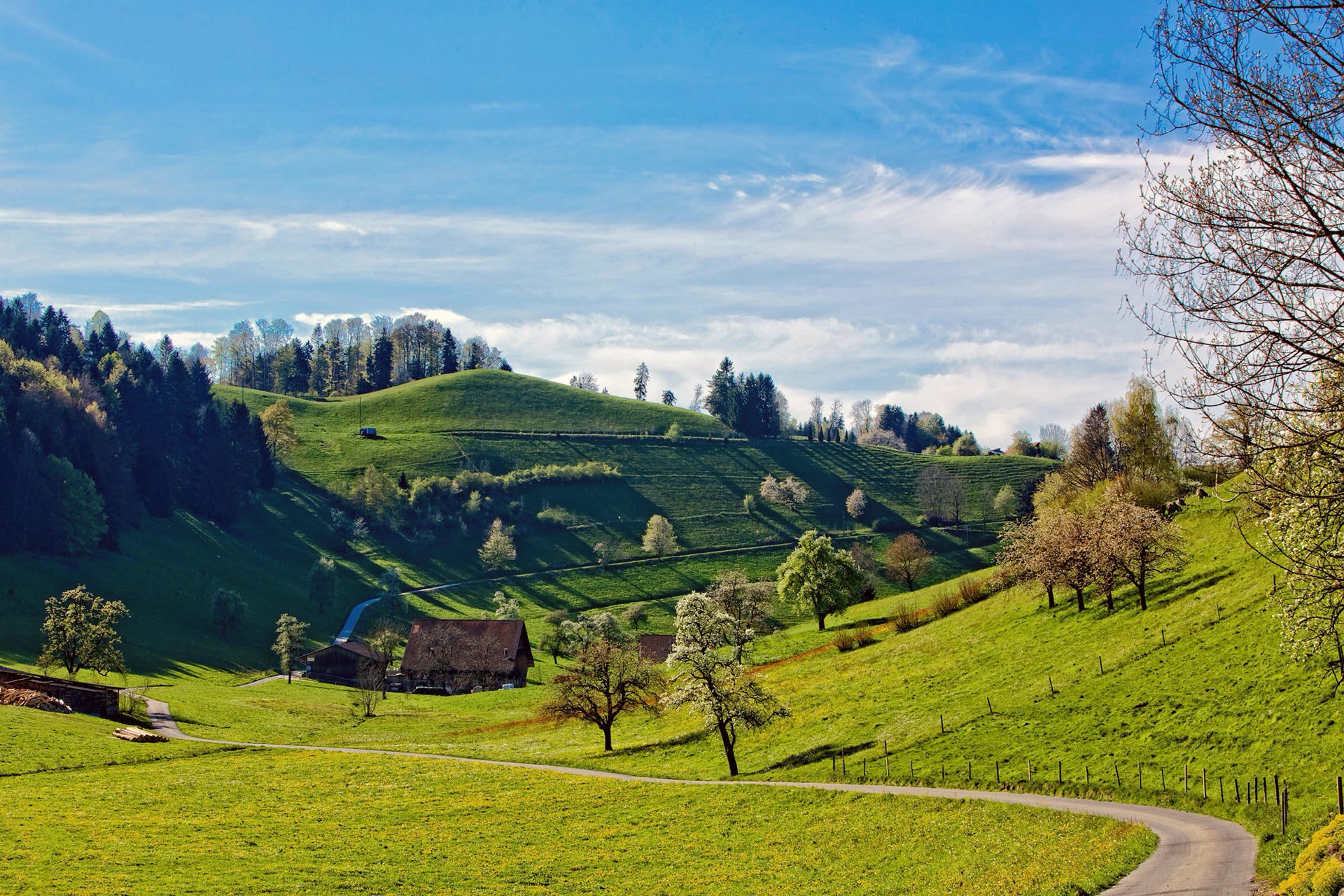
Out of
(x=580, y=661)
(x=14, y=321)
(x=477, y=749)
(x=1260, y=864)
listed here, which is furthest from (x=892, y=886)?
(x=14, y=321)

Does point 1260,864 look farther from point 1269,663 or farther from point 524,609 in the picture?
point 524,609

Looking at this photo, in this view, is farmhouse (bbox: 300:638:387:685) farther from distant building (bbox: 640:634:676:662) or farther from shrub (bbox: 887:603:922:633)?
shrub (bbox: 887:603:922:633)

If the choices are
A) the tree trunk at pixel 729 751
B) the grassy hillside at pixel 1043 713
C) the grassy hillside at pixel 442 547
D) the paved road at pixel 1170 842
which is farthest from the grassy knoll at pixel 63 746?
the paved road at pixel 1170 842

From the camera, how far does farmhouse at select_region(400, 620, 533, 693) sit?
324 ft

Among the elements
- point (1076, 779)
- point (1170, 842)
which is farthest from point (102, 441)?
point (1170, 842)

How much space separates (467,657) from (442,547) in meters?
58.4

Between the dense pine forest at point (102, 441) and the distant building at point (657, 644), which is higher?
the dense pine forest at point (102, 441)

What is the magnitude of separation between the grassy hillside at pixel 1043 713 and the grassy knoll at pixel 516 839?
5.05m

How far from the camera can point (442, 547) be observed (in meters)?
155

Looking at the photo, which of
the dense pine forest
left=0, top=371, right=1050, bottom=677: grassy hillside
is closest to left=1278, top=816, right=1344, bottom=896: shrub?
left=0, top=371, right=1050, bottom=677: grassy hillside

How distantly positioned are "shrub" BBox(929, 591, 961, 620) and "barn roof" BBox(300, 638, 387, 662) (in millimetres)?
59450

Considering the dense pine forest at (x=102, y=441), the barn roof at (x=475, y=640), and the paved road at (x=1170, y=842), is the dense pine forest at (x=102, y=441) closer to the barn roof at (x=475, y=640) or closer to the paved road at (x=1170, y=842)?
the barn roof at (x=475, y=640)

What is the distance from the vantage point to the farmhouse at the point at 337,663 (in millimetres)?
100312

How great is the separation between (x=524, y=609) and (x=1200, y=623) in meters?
98.8
